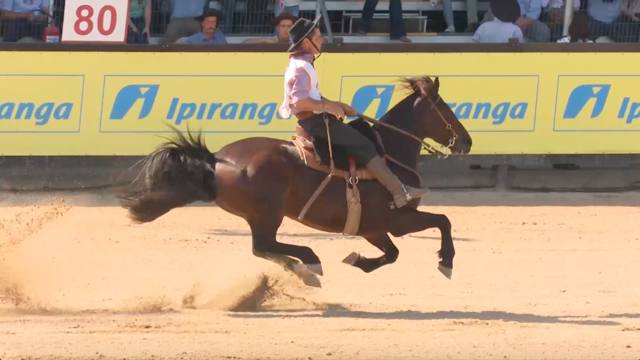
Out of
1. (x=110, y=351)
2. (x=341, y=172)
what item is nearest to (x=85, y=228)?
(x=341, y=172)

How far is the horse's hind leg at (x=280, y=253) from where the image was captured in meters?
11.3

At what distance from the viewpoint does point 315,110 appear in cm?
1115

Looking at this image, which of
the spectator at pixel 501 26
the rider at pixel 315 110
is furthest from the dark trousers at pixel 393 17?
the rider at pixel 315 110

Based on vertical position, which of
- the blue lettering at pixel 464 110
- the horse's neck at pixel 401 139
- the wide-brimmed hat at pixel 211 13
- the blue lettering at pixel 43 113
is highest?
the horse's neck at pixel 401 139

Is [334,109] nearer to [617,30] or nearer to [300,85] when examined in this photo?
[300,85]

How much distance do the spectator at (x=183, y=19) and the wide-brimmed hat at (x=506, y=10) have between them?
362 centimetres

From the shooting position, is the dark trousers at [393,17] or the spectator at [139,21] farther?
the dark trousers at [393,17]

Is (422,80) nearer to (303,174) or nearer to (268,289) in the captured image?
(303,174)

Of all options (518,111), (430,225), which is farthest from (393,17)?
(430,225)

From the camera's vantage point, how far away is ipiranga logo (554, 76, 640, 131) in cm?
1734

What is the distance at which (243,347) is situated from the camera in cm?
970

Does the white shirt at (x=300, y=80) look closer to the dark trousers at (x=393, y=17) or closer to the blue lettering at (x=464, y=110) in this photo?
the blue lettering at (x=464, y=110)

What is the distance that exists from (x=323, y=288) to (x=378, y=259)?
3.30 feet

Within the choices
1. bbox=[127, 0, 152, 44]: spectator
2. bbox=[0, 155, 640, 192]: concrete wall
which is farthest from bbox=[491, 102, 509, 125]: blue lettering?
bbox=[127, 0, 152, 44]: spectator
